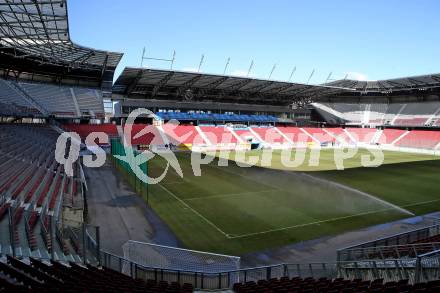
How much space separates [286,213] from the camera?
68.7 ft

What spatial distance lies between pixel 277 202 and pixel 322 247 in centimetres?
780

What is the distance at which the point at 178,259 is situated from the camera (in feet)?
42.5

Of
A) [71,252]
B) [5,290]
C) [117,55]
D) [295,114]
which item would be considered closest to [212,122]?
[295,114]

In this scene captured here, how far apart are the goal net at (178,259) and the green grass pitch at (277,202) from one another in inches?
94.1

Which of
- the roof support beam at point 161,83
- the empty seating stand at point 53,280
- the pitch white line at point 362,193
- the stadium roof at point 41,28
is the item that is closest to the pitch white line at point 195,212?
the empty seating stand at point 53,280

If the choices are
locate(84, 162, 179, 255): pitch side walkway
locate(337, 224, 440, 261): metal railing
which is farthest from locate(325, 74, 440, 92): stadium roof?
locate(84, 162, 179, 255): pitch side walkway

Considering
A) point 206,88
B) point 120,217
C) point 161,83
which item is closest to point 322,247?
point 120,217

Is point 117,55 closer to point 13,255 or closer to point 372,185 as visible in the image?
point 372,185

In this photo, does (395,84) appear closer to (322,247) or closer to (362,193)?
(362,193)

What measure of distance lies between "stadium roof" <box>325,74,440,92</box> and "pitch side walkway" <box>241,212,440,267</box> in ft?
163

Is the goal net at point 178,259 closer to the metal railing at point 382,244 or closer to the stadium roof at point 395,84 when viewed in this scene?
the metal railing at point 382,244

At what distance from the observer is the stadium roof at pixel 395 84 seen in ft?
201

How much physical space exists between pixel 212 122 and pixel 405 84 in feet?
127

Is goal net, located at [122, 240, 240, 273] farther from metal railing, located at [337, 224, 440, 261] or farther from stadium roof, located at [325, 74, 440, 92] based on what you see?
stadium roof, located at [325, 74, 440, 92]
